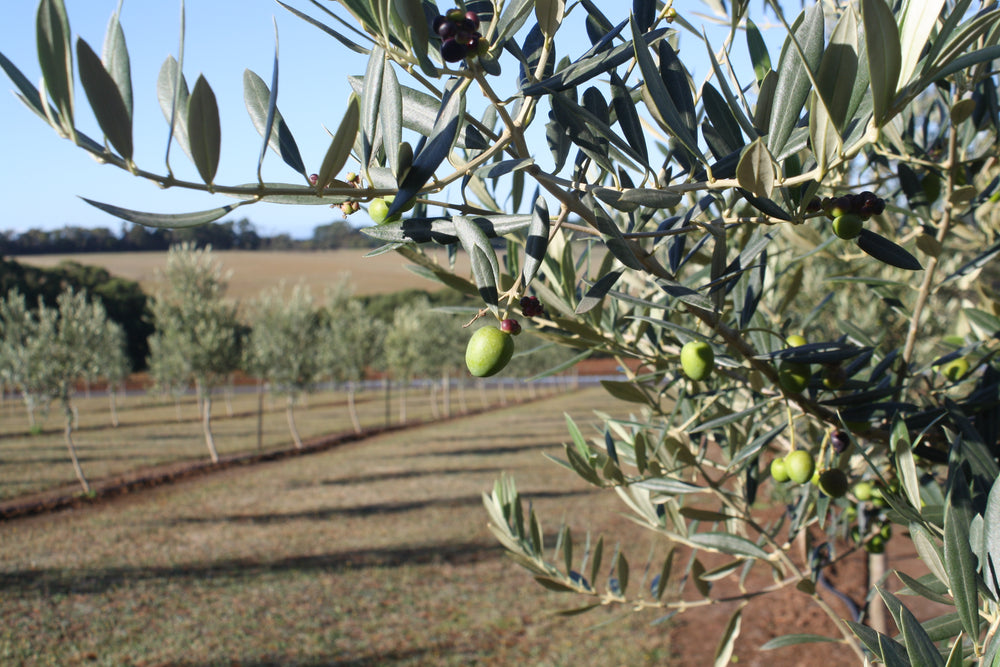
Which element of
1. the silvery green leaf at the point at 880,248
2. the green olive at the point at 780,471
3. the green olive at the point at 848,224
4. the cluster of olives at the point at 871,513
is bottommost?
the cluster of olives at the point at 871,513

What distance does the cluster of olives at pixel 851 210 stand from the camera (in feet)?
2.11

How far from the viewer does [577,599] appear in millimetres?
7609

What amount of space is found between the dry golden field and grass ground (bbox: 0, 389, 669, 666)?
3913cm

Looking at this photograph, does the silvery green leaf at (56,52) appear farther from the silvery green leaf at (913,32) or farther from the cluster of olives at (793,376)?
the cluster of olives at (793,376)

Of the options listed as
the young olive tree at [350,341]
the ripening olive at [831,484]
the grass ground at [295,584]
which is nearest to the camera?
the ripening olive at [831,484]

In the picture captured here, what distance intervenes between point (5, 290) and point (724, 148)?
176 feet

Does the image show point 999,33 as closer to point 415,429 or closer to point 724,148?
point 724,148

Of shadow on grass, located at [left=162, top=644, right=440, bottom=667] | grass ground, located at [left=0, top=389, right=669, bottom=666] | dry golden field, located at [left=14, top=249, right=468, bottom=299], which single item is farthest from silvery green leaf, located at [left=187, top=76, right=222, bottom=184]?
dry golden field, located at [left=14, top=249, right=468, bottom=299]

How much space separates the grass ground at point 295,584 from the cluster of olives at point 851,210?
15.2ft

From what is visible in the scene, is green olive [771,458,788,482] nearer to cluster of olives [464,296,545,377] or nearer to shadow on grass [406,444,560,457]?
cluster of olives [464,296,545,377]

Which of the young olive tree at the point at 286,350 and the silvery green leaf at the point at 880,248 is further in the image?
the young olive tree at the point at 286,350

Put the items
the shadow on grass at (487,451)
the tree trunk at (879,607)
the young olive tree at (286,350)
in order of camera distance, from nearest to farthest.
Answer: the tree trunk at (879,607) < the shadow on grass at (487,451) < the young olive tree at (286,350)

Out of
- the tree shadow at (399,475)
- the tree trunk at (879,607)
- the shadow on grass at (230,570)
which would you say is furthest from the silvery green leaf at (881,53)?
the tree shadow at (399,475)

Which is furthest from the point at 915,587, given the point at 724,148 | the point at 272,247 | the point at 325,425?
the point at 272,247
